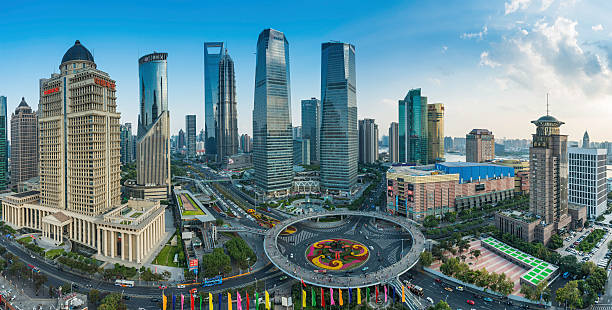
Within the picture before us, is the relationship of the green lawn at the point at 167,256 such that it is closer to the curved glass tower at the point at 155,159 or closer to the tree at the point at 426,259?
the curved glass tower at the point at 155,159

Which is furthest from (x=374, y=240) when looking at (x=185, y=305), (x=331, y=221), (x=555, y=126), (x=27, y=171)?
(x=27, y=171)

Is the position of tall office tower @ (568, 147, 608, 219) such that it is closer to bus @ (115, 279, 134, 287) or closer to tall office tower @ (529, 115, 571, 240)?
tall office tower @ (529, 115, 571, 240)

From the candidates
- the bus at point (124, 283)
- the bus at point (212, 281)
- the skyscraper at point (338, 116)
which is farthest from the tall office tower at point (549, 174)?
the bus at point (124, 283)

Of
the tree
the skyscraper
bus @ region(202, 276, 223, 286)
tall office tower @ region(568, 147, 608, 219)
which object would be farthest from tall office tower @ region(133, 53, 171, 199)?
tall office tower @ region(568, 147, 608, 219)

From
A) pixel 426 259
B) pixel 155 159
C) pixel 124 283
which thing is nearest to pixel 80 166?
pixel 124 283

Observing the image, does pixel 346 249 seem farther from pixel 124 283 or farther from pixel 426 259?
pixel 124 283

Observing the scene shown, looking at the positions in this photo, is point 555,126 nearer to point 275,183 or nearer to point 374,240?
point 374,240
